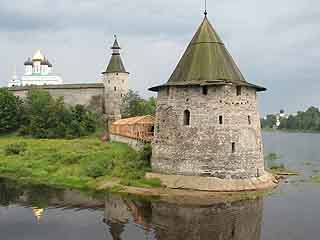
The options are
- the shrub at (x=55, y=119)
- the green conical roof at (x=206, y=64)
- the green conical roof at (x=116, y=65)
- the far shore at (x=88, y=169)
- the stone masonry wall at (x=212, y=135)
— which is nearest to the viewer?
the far shore at (x=88, y=169)

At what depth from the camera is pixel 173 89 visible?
81.5 ft

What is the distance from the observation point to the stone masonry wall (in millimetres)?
23750

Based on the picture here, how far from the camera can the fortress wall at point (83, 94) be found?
141 ft

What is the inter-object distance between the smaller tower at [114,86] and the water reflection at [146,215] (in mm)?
18902

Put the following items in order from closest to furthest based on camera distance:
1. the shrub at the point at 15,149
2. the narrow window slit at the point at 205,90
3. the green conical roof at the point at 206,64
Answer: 1. the narrow window slit at the point at 205,90
2. the green conical roof at the point at 206,64
3. the shrub at the point at 15,149

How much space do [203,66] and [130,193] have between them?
24.3 feet

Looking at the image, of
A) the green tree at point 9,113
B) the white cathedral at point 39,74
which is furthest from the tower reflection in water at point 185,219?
the white cathedral at point 39,74

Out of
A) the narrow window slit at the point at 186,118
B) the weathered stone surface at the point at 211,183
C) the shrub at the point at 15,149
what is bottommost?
the weathered stone surface at the point at 211,183

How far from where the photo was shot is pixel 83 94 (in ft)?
142

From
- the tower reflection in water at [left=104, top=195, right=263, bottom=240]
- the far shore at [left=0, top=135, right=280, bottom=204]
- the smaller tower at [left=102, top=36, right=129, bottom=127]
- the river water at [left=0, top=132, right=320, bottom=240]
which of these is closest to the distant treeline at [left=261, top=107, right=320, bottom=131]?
the smaller tower at [left=102, top=36, right=129, bottom=127]

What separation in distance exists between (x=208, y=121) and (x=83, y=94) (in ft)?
71.4

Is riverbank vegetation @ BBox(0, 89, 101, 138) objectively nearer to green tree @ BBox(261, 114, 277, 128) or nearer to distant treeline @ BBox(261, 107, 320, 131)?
distant treeline @ BBox(261, 107, 320, 131)

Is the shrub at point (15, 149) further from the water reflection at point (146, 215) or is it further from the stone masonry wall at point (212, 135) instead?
the stone masonry wall at point (212, 135)

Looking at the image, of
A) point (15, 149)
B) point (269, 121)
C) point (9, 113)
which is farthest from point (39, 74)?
point (269, 121)
